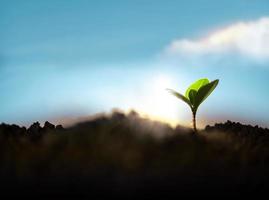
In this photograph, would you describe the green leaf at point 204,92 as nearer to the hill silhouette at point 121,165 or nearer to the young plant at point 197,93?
the young plant at point 197,93

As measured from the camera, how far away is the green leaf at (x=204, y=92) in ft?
15.5

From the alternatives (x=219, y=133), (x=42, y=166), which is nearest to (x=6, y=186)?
(x=42, y=166)

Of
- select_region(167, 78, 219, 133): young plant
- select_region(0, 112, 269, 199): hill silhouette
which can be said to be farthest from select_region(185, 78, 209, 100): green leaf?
select_region(0, 112, 269, 199): hill silhouette

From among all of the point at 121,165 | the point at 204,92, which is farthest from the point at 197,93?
the point at 121,165

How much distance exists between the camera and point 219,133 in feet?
14.8

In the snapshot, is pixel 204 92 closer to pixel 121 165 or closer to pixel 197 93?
pixel 197 93

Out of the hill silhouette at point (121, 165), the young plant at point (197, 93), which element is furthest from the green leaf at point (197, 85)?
the hill silhouette at point (121, 165)

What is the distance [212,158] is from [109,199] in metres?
0.79

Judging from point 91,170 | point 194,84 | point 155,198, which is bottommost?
point 155,198

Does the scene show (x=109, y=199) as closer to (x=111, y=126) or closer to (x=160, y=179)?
(x=160, y=179)

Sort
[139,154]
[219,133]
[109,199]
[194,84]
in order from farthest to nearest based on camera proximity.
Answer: [194,84], [219,133], [139,154], [109,199]

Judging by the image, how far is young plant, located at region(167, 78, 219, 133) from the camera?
15.5 feet

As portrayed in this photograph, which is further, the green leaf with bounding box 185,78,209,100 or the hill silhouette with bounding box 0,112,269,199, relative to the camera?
the green leaf with bounding box 185,78,209,100

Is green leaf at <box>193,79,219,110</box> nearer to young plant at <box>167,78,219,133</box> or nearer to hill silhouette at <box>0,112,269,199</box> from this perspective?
young plant at <box>167,78,219,133</box>
